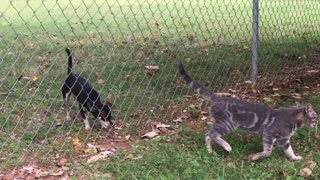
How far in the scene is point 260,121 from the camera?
380 cm

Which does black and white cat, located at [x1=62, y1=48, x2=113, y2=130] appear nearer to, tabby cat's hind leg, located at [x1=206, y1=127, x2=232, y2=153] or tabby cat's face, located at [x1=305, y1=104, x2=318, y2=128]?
tabby cat's hind leg, located at [x1=206, y1=127, x2=232, y2=153]

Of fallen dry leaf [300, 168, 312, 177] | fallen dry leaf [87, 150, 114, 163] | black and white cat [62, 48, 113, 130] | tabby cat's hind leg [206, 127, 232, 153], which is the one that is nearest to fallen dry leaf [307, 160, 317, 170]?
fallen dry leaf [300, 168, 312, 177]

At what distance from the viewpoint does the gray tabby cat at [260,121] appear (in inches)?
145

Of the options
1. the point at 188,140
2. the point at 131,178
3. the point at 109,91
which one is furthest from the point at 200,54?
the point at 131,178

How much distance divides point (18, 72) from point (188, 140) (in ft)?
9.79

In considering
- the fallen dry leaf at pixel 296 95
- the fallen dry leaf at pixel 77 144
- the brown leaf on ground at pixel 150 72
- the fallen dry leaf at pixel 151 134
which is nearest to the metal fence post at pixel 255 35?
the fallen dry leaf at pixel 296 95

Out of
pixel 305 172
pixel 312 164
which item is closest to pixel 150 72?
pixel 312 164

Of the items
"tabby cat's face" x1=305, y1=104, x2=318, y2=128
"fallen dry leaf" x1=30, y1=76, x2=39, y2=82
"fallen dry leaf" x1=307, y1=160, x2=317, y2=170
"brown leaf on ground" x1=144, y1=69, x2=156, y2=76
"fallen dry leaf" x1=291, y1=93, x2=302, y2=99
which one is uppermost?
"brown leaf on ground" x1=144, y1=69, x2=156, y2=76

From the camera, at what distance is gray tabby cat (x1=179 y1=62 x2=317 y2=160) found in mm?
3689

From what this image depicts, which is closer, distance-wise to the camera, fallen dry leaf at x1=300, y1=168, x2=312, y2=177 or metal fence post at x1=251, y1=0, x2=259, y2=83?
fallen dry leaf at x1=300, y1=168, x2=312, y2=177

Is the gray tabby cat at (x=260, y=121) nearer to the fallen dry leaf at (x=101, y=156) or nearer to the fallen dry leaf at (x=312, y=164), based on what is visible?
the fallen dry leaf at (x=312, y=164)

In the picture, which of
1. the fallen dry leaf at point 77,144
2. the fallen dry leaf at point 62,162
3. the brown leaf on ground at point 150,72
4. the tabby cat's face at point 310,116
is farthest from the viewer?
the brown leaf on ground at point 150,72

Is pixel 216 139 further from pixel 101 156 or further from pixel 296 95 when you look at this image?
pixel 296 95

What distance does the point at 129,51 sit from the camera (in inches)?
302
